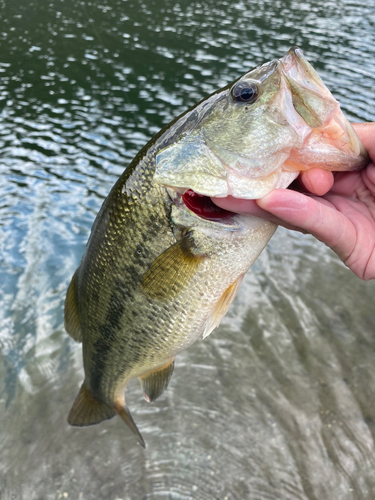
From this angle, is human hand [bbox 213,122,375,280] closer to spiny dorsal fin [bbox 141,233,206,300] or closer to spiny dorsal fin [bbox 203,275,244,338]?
spiny dorsal fin [bbox 141,233,206,300]

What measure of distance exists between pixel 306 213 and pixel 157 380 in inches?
61.5

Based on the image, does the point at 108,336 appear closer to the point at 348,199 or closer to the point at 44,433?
the point at 348,199

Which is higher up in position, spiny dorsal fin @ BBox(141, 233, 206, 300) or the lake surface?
spiny dorsal fin @ BBox(141, 233, 206, 300)

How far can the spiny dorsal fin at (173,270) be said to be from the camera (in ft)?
6.74

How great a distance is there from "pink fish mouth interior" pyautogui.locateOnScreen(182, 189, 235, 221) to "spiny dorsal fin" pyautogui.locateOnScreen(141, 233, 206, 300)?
125mm

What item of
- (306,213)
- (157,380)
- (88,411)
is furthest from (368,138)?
(88,411)

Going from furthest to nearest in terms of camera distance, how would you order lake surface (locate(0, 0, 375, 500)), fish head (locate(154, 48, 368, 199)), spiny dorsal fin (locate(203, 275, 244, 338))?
lake surface (locate(0, 0, 375, 500)) → spiny dorsal fin (locate(203, 275, 244, 338)) → fish head (locate(154, 48, 368, 199))

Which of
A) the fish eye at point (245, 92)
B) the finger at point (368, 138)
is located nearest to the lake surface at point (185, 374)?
the finger at point (368, 138)

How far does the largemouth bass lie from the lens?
70.8 inches

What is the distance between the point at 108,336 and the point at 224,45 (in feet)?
46.0

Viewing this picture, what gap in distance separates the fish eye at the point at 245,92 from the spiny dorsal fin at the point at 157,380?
1641 millimetres

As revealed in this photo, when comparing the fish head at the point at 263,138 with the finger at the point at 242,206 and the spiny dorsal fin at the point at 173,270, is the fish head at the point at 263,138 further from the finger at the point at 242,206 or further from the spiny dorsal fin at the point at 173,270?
the spiny dorsal fin at the point at 173,270

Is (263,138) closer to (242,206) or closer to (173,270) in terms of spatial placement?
(242,206)

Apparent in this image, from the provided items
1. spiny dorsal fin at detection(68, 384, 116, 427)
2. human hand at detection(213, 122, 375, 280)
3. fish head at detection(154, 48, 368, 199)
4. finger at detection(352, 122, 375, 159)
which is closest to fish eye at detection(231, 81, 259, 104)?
fish head at detection(154, 48, 368, 199)
